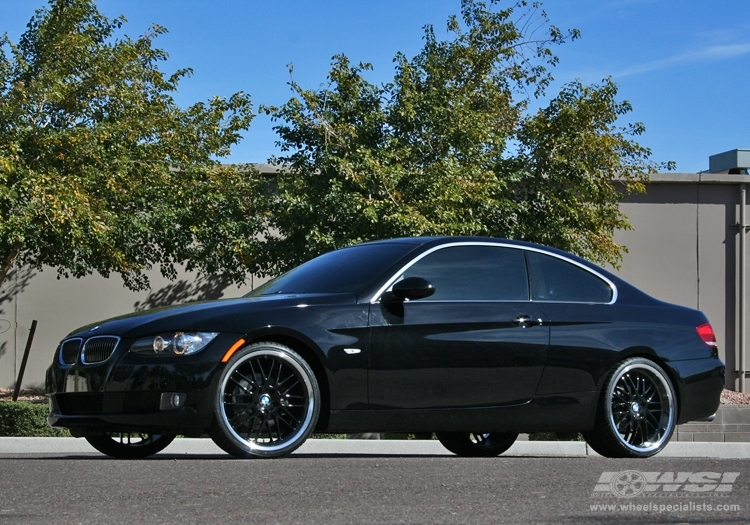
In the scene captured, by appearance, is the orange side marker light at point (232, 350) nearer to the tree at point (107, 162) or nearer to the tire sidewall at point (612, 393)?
the tire sidewall at point (612, 393)

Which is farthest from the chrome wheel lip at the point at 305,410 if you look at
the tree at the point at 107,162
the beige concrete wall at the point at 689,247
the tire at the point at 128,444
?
the beige concrete wall at the point at 689,247

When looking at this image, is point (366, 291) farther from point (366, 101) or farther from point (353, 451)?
point (366, 101)

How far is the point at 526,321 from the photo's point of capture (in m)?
7.83

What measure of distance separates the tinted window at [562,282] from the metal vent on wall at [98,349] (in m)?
2.87

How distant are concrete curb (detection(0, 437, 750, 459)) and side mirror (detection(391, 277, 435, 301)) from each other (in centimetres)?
463

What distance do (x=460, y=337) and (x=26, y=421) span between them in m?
10.2

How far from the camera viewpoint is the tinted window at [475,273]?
7785 millimetres

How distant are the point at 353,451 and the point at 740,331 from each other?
18.6 m

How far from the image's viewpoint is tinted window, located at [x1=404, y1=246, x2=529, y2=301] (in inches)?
307

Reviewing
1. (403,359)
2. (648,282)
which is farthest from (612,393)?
(648,282)

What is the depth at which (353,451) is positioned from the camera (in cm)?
1249

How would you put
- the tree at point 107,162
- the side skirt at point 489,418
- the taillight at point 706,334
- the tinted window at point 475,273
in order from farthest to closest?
1. the tree at point 107,162
2. the taillight at point 706,334
3. the tinted window at point 475,273
4. the side skirt at point 489,418

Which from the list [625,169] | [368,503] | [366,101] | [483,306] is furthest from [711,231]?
[368,503]

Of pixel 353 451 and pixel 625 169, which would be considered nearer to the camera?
pixel 353 451
